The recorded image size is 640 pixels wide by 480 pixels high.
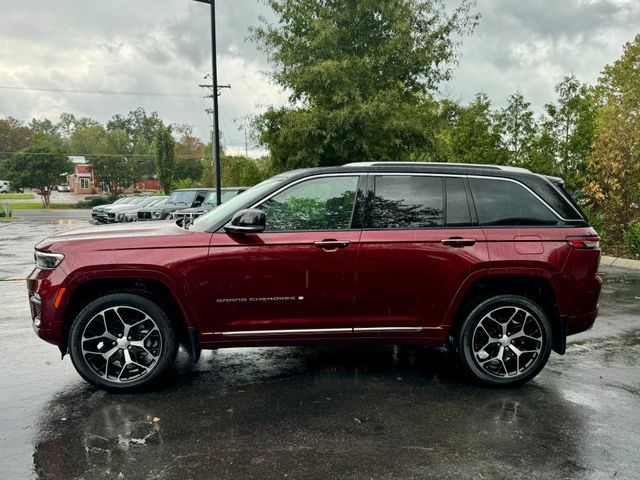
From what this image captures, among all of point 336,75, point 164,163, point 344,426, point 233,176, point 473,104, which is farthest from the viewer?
point 164,163

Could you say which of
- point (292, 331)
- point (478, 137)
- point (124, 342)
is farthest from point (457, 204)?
point (478, 137)

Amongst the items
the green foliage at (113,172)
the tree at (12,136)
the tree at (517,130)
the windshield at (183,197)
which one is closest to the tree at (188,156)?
the green foliage at (113,172)

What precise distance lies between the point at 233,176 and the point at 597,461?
112 feet

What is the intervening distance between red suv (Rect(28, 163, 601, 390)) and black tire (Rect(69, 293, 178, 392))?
0.01 metres

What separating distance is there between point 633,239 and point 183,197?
636 inches

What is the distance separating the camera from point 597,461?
3193mm

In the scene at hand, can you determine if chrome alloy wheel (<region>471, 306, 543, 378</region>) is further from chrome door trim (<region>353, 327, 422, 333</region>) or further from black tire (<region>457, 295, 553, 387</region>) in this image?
chrome door trim (<region>353, 327, 422, 333</region>)

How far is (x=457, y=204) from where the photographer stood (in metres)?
4.42

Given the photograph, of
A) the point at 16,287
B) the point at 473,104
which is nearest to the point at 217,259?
the point at 16,287

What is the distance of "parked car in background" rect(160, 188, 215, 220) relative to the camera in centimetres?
2066

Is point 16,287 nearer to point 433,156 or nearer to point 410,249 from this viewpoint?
point 410,249

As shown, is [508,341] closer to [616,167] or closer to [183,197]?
[616,167]

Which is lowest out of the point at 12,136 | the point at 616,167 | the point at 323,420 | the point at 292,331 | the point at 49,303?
the point at 323,420

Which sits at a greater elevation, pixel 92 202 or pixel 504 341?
pixel 504 341
